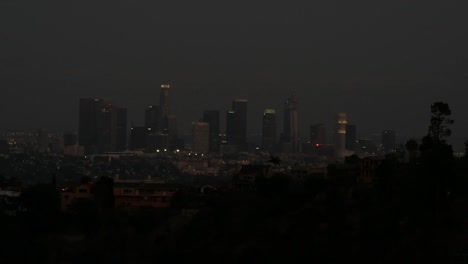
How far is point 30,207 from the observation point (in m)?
27.0

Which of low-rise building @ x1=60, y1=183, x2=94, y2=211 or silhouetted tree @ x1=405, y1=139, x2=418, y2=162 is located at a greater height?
silhouetted tree @ x1=405, y1=139, x2=418, y2=162

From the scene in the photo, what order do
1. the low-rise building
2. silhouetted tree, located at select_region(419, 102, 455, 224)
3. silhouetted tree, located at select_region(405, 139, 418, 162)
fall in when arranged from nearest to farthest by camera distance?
silhouetted tree, located at select_region(419, 102, 455, 224), the low-rise building, silhouetted tree, located at select_region(405, 139, 418, 162)

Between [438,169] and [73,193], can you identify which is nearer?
[438,169]

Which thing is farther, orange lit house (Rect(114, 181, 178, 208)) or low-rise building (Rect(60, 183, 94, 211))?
orange lit house (Rect(114, 181, 178, 208))

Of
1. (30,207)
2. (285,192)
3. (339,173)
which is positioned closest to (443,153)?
(285,192)

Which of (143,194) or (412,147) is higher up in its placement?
(412,147)

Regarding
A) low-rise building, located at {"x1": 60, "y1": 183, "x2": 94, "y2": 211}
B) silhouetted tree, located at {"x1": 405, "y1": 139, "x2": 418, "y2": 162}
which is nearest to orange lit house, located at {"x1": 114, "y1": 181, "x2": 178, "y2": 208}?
low-rise building, located at {"x1": 60, "y1": 183, "x2": 94, "y2": 211}

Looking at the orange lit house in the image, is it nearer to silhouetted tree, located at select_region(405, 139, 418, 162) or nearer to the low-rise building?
the low-rise building

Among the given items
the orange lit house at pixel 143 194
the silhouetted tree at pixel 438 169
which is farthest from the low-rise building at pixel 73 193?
the silhouetted tree at pixel 438 169

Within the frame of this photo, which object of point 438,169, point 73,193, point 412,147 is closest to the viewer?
point 438,169

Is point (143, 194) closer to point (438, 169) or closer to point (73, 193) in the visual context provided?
point (73, 193)

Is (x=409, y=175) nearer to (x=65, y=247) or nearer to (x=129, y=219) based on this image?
(x=129, y=219)

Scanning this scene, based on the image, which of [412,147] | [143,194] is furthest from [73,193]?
[412,147]

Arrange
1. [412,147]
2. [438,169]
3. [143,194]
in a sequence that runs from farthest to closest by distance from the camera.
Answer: [143,194] → [412,147] → [438,169]
